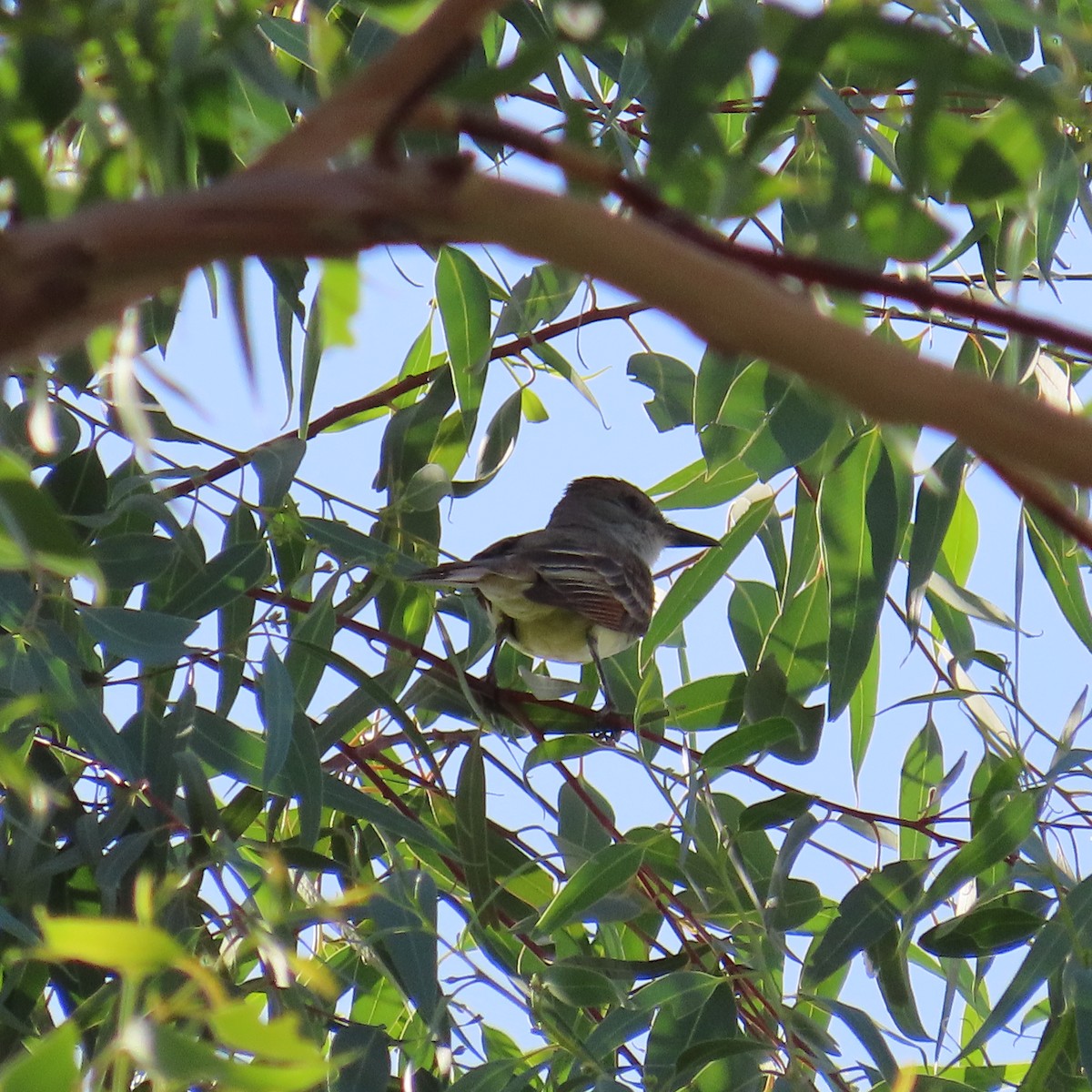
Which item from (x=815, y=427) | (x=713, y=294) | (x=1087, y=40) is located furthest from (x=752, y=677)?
(x=713, y=294)

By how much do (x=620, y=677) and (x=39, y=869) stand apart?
1.33 meters

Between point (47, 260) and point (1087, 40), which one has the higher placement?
point (1087, 40)

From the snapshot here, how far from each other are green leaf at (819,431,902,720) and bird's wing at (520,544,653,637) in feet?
3.96

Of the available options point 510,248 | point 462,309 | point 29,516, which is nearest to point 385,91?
point 510,248

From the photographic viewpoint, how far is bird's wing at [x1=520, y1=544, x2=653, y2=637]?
3365 millimetres

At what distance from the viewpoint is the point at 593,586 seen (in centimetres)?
348

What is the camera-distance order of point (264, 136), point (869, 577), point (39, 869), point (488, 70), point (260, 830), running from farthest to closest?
point (260, 830)
point (869, 577)
point (39, 869)
point (264, 136)
point (488, 70)

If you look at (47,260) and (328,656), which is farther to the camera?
(328,656)

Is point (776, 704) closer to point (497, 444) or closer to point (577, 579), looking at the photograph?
point (497, 444)

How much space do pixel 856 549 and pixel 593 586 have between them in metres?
1.35

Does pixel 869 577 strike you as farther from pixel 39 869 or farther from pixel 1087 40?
pixel 1087 40

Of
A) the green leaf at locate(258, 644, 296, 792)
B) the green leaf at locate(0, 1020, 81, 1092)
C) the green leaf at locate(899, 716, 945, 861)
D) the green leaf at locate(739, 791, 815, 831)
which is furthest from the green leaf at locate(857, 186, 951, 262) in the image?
the green leaf at locate(899, 716, 945, 861)

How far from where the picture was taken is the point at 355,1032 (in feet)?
6.53

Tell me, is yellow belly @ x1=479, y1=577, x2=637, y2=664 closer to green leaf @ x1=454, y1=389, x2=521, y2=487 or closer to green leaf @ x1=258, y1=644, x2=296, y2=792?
green leaf @ x1=454, y1=389, x2=521, y2=487
